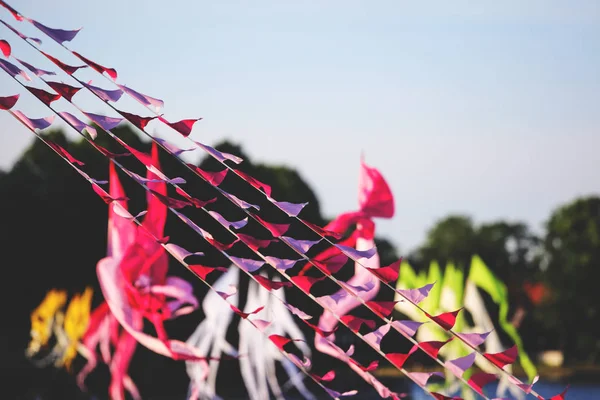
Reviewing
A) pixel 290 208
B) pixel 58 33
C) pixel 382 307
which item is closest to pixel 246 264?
pixel 290 208

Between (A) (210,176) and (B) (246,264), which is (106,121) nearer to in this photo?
(A) (210,176)

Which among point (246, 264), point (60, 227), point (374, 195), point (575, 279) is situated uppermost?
point (246, 264)

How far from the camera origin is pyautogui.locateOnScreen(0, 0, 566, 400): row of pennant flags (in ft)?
9.00

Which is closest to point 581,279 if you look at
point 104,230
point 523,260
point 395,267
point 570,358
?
point 570,358

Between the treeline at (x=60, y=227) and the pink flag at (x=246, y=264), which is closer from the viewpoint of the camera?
the pink flag at (x=246, y=264)

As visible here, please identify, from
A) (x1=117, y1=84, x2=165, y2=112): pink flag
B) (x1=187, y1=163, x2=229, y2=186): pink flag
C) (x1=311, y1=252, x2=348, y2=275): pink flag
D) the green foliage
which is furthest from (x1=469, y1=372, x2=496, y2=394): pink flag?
the green foliage

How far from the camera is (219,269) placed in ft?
10.3

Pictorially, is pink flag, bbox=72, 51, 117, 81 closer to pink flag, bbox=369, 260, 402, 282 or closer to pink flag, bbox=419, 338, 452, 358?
pink flag, bbox=369, 260, 402, 282

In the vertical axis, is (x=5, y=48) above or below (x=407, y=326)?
above

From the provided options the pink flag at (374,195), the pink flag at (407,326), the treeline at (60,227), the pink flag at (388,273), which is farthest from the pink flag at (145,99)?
the treeline at (60,227)

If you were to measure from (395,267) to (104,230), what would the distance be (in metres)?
36.8

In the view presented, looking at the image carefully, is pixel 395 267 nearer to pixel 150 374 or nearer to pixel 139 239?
pixel 139 239

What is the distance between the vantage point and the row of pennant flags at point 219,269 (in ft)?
9.00

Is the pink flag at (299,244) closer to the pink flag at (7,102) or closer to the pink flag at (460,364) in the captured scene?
the pink flag at (460,364)
